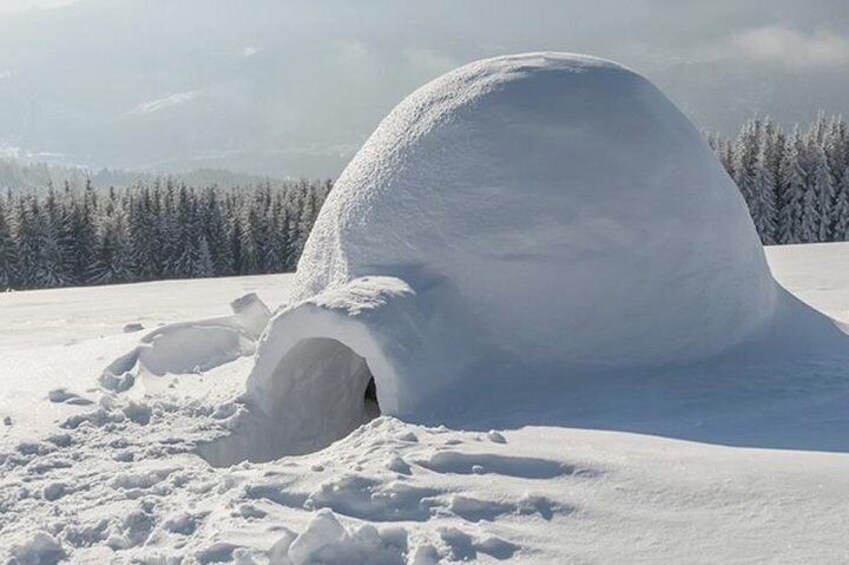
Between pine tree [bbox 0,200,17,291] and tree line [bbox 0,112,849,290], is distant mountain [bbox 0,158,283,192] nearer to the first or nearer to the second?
tree line [bbox 0,112,849,290]

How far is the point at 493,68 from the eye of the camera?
8.39 m

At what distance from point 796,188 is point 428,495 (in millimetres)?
37337

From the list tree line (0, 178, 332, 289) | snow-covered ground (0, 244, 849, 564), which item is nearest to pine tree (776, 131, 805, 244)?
tree line (0, 178, 332, 289)

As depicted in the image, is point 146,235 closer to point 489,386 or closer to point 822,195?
point 822,195

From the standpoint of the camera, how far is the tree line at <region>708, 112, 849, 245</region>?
37656mm

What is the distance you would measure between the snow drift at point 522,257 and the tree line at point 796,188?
3147cm

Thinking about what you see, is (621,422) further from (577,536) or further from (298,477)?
(298,477)

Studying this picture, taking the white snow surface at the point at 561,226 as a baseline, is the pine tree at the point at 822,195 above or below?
below

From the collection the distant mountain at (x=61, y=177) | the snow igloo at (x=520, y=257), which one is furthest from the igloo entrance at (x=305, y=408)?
the distant mountain at (x=61, y=177)

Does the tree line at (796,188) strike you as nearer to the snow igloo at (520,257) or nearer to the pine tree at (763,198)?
the pine tree at (763,198)

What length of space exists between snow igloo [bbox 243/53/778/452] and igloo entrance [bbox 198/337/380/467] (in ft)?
0.08

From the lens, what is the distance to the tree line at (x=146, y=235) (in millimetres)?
38625

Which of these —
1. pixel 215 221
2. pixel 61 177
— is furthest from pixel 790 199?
pixel 61 177

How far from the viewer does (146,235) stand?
41562mm
